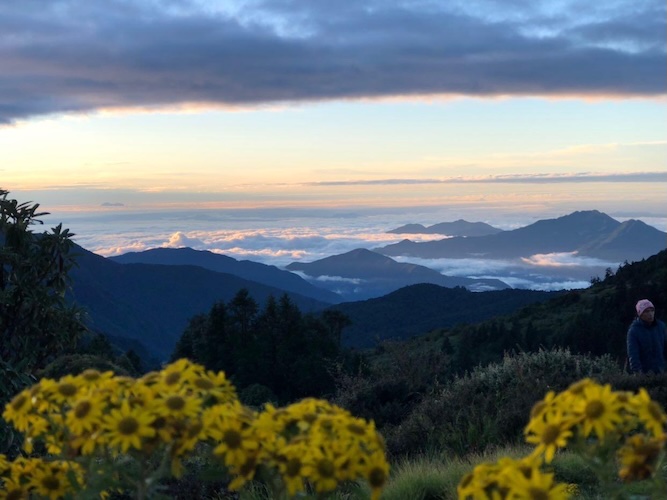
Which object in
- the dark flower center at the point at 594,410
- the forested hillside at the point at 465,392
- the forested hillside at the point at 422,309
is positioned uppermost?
the dark flower center at the point at 594,410

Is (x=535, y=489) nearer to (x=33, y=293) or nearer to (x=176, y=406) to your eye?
(x=176, y=406)

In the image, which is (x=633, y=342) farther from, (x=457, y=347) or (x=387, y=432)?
(x=457, y=347)

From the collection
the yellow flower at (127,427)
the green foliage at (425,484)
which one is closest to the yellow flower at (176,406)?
the yellow flower at (127,427)

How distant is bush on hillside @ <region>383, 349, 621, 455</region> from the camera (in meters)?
8.70

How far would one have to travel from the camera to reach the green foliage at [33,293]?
650 centimetres

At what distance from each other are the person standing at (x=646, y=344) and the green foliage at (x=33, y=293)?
6375 mm

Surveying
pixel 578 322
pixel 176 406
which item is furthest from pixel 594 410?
pixel 578 322

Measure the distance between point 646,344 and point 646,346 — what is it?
3 cm

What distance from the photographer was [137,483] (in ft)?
8.07

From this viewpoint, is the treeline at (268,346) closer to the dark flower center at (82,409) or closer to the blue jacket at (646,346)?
the blue jacket at (646,346)

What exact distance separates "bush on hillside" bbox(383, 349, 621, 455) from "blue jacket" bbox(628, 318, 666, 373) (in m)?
0.36

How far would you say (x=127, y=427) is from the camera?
7.56 feet

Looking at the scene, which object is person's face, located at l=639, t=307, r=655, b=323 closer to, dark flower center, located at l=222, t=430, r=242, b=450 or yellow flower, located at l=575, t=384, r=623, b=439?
yellow flower, located at l=575, t=384, r=623, b=439

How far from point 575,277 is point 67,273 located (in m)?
171
